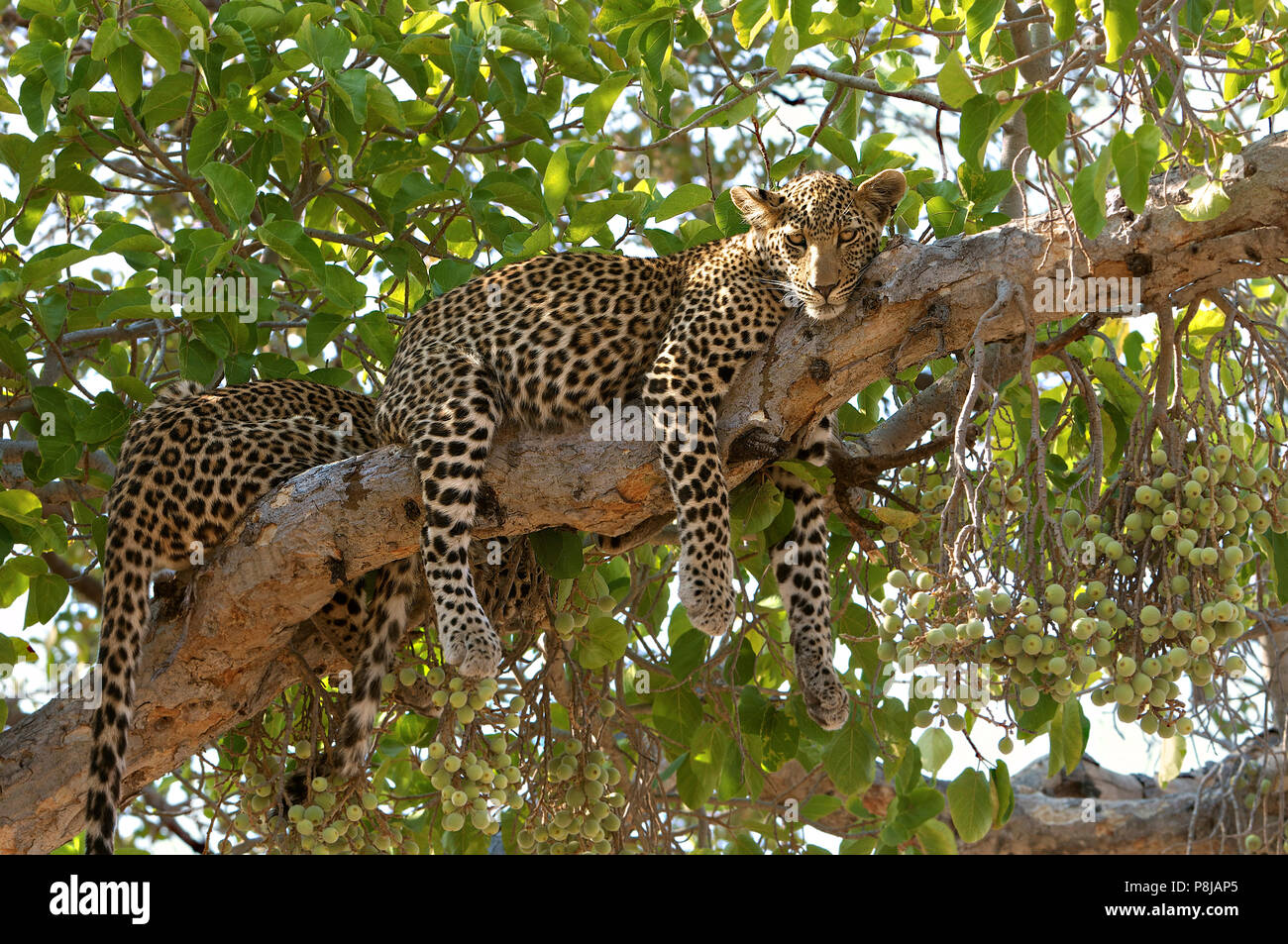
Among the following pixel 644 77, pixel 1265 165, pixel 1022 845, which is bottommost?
pixel 1022 845

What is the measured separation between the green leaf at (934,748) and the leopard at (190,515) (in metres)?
2.34

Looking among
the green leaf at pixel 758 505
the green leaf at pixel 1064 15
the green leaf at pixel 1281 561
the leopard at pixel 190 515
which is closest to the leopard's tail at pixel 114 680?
the leopard at pixel 190 515

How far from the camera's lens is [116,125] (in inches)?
244

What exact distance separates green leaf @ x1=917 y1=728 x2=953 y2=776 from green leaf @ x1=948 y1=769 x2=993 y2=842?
1.50 ft

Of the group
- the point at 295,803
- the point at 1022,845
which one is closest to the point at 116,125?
the point at 295,803

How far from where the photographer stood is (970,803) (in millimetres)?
4184

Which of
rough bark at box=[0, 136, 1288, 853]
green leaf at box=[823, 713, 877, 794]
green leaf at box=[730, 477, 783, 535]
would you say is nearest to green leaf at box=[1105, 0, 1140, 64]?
rough bark at box=[0, 136, 1288, 853]

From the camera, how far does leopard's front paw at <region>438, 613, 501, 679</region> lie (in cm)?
505

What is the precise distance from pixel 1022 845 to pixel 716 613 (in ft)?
13.1

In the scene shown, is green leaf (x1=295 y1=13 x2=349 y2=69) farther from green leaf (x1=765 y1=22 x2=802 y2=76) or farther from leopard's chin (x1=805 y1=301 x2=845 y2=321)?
leopard's chin (x1=805 y1=301 x2=845 y2=321)

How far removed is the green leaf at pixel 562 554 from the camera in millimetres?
5168

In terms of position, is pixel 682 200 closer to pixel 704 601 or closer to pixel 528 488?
pixel 528 488

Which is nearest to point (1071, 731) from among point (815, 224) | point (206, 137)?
point (815, 224)
